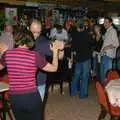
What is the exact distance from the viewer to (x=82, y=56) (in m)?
6.74

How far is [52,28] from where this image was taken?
10.2m

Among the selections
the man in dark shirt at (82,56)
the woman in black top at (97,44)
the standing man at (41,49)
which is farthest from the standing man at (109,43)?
the standing man at (41,49)

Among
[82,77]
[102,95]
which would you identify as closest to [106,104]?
[102,95]

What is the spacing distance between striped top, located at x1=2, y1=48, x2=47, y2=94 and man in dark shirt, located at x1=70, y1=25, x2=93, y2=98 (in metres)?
3.46

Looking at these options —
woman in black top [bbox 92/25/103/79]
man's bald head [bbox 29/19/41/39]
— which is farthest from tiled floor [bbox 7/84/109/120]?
man's bald head [bbox 29/19/41/39]

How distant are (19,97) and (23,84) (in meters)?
0.13

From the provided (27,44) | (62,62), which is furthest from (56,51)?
(62,62)

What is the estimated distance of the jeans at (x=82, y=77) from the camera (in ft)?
22.6

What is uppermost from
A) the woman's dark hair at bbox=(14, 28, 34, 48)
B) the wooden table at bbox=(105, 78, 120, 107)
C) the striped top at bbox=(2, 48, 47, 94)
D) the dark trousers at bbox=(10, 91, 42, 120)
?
the woman's dark hair at bbox=(14, 28, 34, 48)

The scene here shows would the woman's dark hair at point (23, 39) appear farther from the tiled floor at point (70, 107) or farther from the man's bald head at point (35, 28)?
the tiled floor at point (70, 107)

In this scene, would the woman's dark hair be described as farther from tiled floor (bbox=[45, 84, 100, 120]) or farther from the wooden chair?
tiled floor (bbox=[45, 84, 100, 120])

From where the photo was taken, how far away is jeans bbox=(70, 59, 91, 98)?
6.90m

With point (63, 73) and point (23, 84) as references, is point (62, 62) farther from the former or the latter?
point (23, 84)

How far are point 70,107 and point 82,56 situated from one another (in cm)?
107
